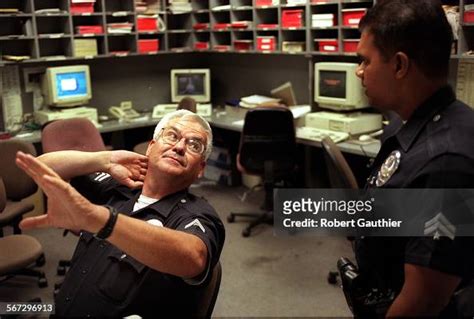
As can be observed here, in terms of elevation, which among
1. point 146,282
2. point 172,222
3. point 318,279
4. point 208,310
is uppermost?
point 172,222

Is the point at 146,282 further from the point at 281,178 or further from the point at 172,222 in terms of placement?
the point at 281,178

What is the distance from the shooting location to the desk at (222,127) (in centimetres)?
362

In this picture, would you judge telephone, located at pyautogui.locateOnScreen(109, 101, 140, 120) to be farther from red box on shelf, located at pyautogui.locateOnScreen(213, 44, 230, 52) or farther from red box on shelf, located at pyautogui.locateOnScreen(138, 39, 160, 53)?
red box on shelf, located at pyautogui.locateOnScreen(213, 44, 230, 52)

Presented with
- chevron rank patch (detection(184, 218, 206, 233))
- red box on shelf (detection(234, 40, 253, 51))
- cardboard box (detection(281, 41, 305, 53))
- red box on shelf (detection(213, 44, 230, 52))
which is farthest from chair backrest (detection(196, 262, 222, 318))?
red box on shelf (detection(213, 44, 230, 52))

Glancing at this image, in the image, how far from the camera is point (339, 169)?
9.31ft

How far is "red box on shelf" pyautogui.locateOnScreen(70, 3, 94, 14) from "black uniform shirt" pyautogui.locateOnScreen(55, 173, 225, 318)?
11.5 feet

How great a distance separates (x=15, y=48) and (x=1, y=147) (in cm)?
158

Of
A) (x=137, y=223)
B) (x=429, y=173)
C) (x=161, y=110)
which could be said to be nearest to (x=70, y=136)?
(x=161, y=110)

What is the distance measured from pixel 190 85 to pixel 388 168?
436 centimetres

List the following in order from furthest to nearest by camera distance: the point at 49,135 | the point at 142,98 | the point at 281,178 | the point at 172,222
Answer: the point at 142,98
the point at 281,178
the point at 49,135
the point at 172,222

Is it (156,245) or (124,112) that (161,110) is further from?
(156,245)

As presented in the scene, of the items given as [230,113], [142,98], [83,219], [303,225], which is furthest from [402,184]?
[142,98]

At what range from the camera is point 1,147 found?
3.41m

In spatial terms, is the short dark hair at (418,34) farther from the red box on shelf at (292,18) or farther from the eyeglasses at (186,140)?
the red box on shelf at (292,18)
